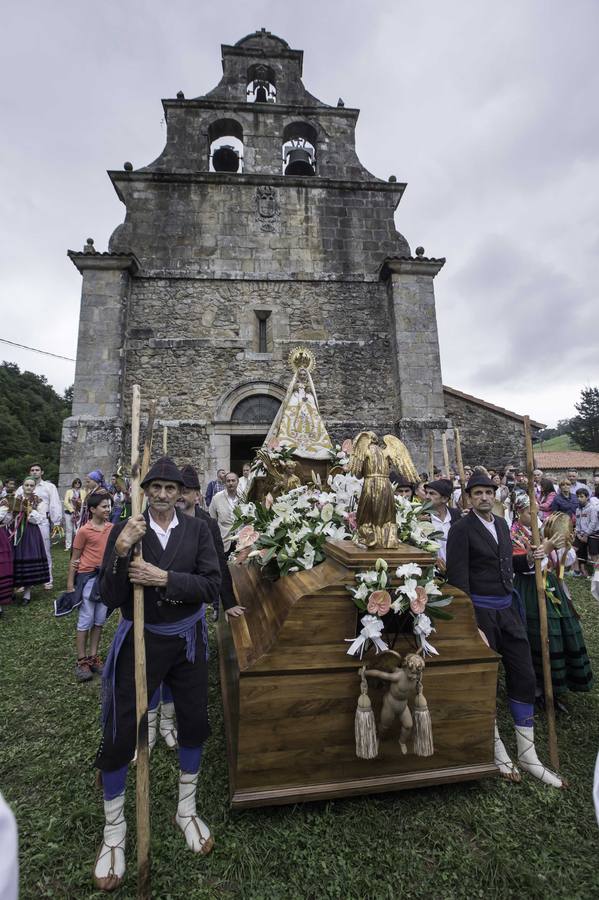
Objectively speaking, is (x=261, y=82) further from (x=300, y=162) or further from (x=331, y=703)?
(x=331, y=703)

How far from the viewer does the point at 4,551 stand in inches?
248

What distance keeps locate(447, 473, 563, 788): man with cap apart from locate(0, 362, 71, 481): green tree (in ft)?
85.1

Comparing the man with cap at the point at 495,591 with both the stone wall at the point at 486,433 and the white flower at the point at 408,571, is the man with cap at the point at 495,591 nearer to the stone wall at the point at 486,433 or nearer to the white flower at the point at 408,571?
the white flower at the point at 408,571

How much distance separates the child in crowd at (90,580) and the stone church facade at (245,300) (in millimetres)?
6208

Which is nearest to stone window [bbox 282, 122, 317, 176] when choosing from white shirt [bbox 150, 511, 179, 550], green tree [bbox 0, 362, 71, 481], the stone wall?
the stone wall

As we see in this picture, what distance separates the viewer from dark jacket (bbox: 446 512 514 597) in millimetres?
2941

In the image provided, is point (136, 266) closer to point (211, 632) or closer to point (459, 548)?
point (211, 632)

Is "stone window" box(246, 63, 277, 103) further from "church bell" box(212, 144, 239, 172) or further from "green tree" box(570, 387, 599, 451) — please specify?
"green tree" box(570, 387, 599, 451)

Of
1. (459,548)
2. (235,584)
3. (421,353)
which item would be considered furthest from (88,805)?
(421,353)

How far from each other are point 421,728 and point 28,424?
32314mm

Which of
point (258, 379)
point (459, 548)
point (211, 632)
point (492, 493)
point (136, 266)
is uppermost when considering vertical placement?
point (136, 266)

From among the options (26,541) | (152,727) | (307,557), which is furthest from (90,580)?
(26,541)

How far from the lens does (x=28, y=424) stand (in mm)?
28141

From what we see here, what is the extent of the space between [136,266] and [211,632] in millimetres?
9640
